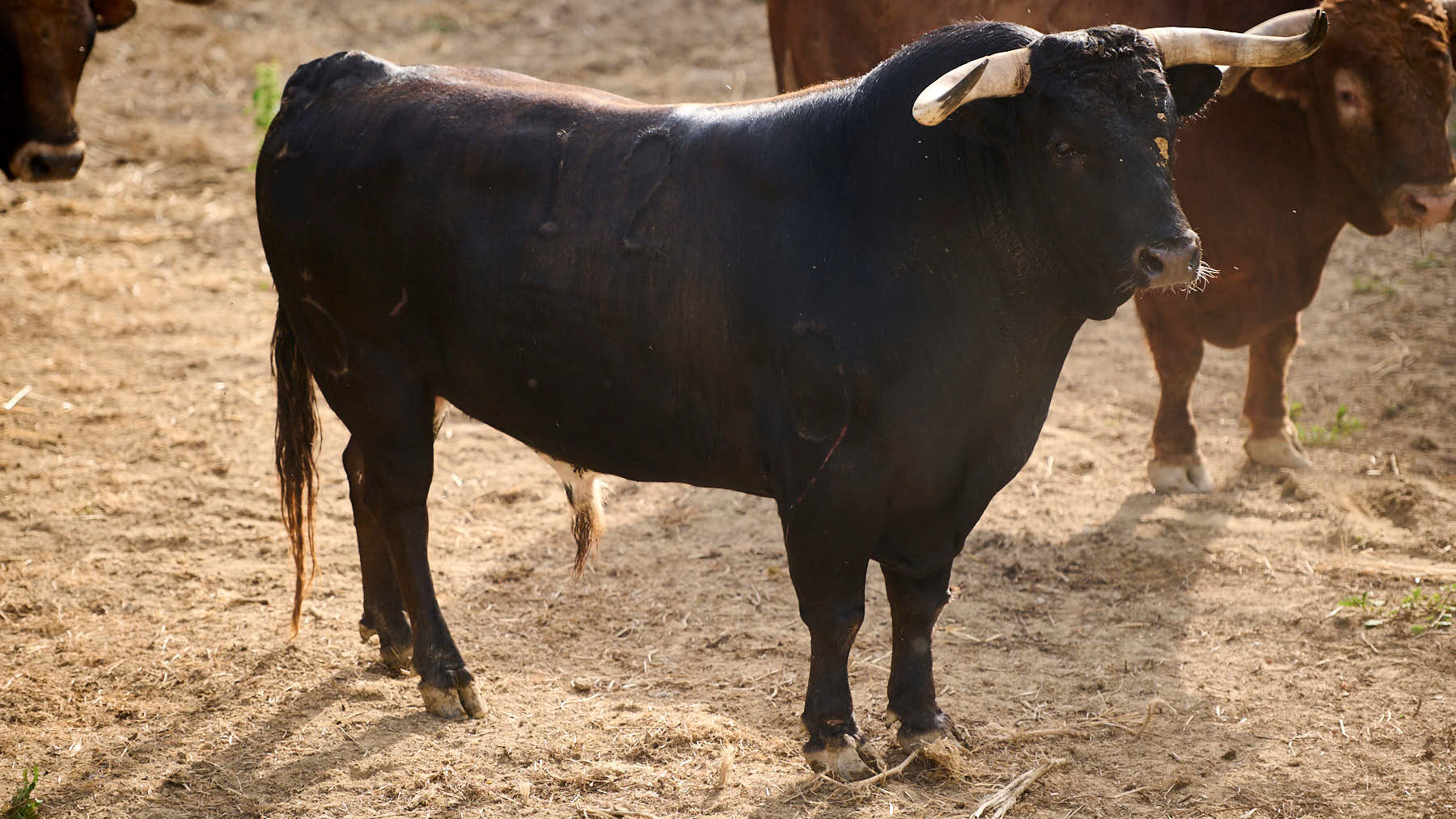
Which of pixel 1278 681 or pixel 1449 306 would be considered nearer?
pixel 1278 681

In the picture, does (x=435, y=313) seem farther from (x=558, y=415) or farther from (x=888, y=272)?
(x=888, y=272)

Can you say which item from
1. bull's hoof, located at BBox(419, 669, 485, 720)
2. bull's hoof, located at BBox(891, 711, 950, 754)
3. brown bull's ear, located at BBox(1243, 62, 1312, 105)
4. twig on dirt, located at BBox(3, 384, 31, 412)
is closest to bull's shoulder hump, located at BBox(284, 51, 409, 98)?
bull's hoof, located at BBox(419, 669, 485, 720)

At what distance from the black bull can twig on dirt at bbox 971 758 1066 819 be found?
0.93 feet

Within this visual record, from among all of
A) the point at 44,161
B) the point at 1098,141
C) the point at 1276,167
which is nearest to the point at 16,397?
the point at 44,161

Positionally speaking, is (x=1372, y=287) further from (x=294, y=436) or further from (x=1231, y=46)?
(x=294, y=436)

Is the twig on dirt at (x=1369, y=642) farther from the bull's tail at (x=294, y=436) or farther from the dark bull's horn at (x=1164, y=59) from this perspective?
the bull's tail at (x=294, y=436)

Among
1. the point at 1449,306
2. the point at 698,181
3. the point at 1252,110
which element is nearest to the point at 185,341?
the point at 698,181

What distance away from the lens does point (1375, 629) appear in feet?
14.8

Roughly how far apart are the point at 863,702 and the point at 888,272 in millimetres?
1497

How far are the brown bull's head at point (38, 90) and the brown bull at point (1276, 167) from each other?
3638 mm

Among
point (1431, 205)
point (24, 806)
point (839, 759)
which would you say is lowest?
point (24, 806)

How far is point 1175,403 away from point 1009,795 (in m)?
2.65

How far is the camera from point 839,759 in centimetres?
363

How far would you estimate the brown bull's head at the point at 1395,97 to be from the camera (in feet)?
16.2
